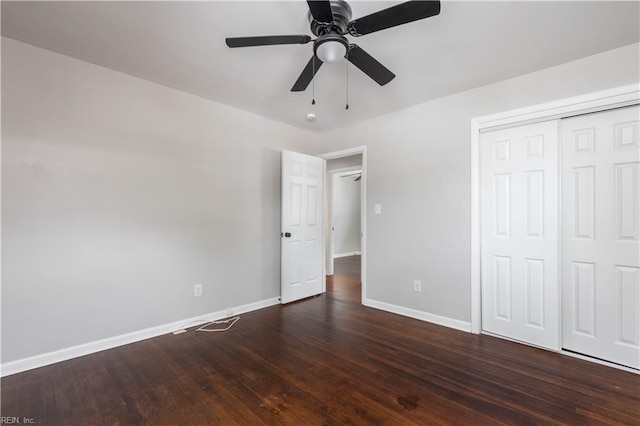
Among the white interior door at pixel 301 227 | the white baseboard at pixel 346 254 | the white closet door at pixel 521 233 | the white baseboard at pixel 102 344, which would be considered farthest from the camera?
the white baseboard at pixel 346 254

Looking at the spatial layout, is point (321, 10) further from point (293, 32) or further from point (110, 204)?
point (110, 204)

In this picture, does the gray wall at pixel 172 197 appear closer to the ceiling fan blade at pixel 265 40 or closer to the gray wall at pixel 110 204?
the gray wall at pixel 110 204

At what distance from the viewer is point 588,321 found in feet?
7.89

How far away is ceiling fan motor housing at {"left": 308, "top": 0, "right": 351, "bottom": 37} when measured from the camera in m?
1.69

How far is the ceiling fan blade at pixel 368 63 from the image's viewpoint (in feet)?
6.14

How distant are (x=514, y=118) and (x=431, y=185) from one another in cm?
101

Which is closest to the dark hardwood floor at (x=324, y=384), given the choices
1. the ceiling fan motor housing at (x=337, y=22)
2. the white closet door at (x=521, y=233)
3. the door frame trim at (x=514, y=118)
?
the white closet door at (x=521, y=233)

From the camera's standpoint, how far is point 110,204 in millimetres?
2594

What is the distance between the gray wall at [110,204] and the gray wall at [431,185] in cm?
175

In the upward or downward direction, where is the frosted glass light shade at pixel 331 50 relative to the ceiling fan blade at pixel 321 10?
downward

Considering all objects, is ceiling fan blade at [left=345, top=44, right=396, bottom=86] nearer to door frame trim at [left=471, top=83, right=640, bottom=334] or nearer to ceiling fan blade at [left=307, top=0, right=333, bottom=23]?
ceiling fan blade at [left=307, top=0, right=333, bottom=23]

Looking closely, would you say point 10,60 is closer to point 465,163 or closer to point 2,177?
point 2,177

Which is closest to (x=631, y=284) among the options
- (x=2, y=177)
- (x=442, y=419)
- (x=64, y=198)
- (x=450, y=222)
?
(x=450, y=222)

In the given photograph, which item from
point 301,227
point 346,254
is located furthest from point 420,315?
point 346,254
